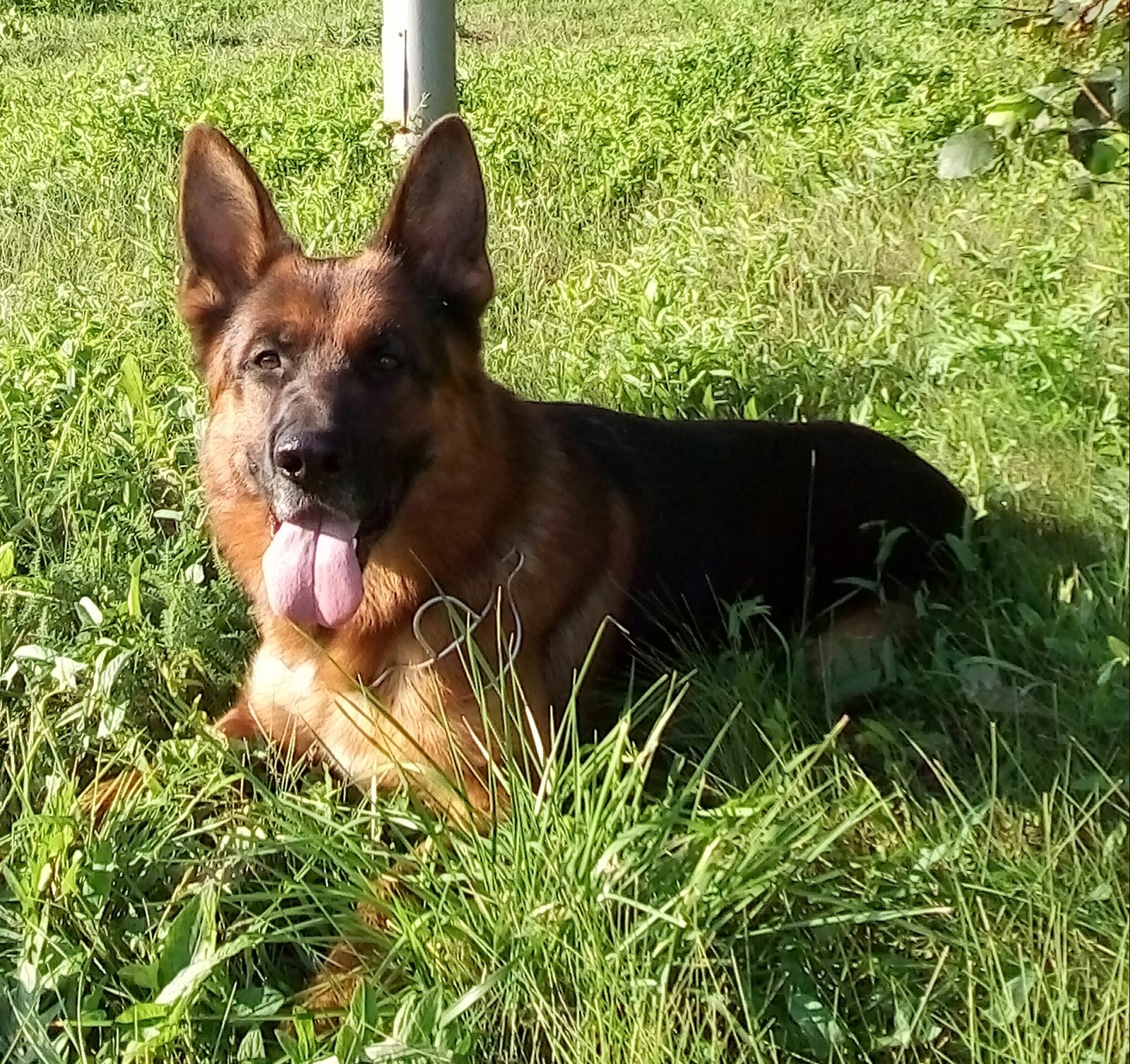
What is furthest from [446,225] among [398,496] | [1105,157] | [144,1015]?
[144,1015]

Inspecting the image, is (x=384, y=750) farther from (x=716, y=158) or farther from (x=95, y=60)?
(x=95, y=60)

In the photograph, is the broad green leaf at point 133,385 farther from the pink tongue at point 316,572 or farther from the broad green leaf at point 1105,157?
the broad green leaf at point 1105,157

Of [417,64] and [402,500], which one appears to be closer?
[402,500]

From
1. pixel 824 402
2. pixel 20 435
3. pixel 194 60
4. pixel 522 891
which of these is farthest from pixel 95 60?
pixel 522 891

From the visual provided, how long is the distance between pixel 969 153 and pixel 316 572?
145 cm

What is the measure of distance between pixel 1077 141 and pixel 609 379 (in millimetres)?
2362

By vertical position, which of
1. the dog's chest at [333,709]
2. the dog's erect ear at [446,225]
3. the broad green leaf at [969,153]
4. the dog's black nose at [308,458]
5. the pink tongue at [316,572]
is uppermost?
the broad green leaf at [969,153]

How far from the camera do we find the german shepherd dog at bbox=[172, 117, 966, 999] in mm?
2365

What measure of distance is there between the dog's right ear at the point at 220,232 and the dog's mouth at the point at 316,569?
23.7 inches

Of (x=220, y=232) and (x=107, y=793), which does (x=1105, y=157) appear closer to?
(x=220, y=232)

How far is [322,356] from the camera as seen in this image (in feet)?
8.13

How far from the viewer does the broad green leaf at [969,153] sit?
5.66 ft

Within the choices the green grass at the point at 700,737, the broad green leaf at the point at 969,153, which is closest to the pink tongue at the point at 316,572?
the green grass at the point at 700,737

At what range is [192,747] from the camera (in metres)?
2.32
